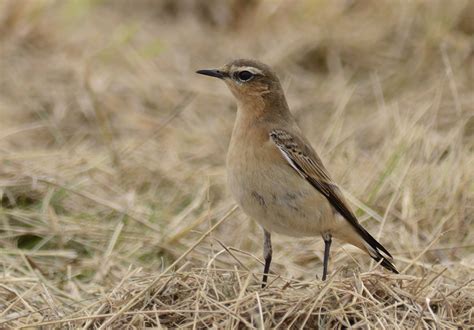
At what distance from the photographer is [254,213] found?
Result: 5980mm

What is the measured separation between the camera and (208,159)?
9164mm

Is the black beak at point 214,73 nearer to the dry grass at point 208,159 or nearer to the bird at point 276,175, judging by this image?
the bird at point 276,175

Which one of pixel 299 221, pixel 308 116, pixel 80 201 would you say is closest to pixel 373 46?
pixel 308 116

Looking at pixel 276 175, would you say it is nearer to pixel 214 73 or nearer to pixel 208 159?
pixel 214 73

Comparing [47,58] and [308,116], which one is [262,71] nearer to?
[308,116]

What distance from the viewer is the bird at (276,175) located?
596 cm

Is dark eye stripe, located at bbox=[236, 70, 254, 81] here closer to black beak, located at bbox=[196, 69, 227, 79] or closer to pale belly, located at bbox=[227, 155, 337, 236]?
black beak, located at bbox=[196, 69, 227, 79]

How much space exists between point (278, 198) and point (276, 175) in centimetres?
15

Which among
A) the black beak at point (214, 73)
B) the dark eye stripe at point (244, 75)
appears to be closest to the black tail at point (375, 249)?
the dark eye stripe at point (244, 75)

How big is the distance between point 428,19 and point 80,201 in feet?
17.5

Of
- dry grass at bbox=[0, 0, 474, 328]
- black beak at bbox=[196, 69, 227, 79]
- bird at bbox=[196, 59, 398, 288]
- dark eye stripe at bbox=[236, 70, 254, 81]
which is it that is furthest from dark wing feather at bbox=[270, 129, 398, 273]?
black beak at bbox=[196, 69, 227, 79]

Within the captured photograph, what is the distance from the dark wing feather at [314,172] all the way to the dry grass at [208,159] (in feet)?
1.08

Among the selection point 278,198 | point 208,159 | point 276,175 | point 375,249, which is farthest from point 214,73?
point 208,159

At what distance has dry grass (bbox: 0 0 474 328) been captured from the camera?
5.43 m
